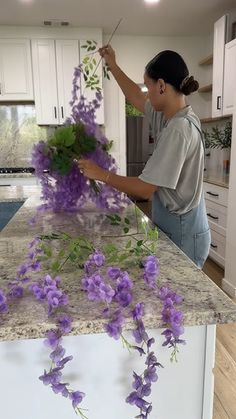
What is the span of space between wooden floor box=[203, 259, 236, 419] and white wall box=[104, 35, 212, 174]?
2.52 meters

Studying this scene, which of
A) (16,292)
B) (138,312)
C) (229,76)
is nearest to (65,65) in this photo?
(229,76)

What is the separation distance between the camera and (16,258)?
90 centimetres

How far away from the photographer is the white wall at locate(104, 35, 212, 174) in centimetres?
404

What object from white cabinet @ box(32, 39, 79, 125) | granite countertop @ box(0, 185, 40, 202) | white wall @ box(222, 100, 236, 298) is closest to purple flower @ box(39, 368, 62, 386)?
granite countertop @ box(0, 185, 40, 202)

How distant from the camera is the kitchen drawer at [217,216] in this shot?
2973 mm

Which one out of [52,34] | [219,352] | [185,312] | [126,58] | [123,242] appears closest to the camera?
[185,312]

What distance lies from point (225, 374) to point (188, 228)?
1003 mm

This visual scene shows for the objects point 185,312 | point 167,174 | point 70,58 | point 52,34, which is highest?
point 52,34

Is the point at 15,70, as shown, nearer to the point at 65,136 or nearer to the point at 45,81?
the point at 45,81

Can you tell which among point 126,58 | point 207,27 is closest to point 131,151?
point 126,58

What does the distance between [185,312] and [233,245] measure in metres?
2.21

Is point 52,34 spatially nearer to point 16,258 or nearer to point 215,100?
point 215,100

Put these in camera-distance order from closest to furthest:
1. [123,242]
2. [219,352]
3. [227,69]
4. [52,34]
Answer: [123,242], [219,352], [227,69], [52,34]

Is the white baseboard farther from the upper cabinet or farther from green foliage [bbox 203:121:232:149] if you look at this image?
the upper cabinet
